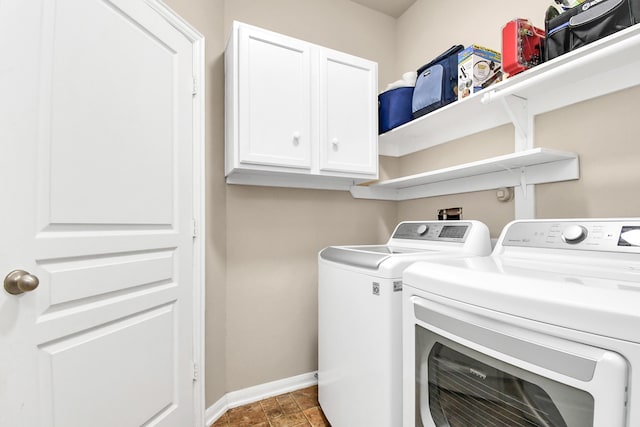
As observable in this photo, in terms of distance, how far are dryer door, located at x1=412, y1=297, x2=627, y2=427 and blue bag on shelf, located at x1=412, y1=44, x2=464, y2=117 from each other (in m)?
1.27

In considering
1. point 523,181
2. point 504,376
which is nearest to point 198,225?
point 504,376

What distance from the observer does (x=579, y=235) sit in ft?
3.35

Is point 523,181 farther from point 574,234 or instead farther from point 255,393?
point 255,393

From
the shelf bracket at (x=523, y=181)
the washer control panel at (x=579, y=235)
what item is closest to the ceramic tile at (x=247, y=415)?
the washer control panel at (x=579, y=235)

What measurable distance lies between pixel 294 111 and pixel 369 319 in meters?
1.17

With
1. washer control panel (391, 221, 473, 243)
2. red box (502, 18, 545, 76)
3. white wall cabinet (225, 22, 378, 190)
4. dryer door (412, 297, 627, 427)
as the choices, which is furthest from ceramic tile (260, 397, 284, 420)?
→ red box (502, 18, 545, 76)

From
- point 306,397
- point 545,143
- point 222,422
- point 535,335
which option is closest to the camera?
point 535,335

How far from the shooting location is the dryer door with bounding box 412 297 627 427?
55 centimetres

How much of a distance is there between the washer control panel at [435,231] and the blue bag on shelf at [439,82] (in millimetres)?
690

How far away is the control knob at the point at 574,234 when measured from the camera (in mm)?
1021

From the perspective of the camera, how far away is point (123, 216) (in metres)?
1.19

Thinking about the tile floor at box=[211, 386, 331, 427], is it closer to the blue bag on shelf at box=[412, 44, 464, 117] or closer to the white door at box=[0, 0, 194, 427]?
the white door at box=[0, 0, 194, 427]

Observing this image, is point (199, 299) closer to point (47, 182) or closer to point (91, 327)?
point (91, 327)

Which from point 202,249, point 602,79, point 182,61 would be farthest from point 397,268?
point 182,61
